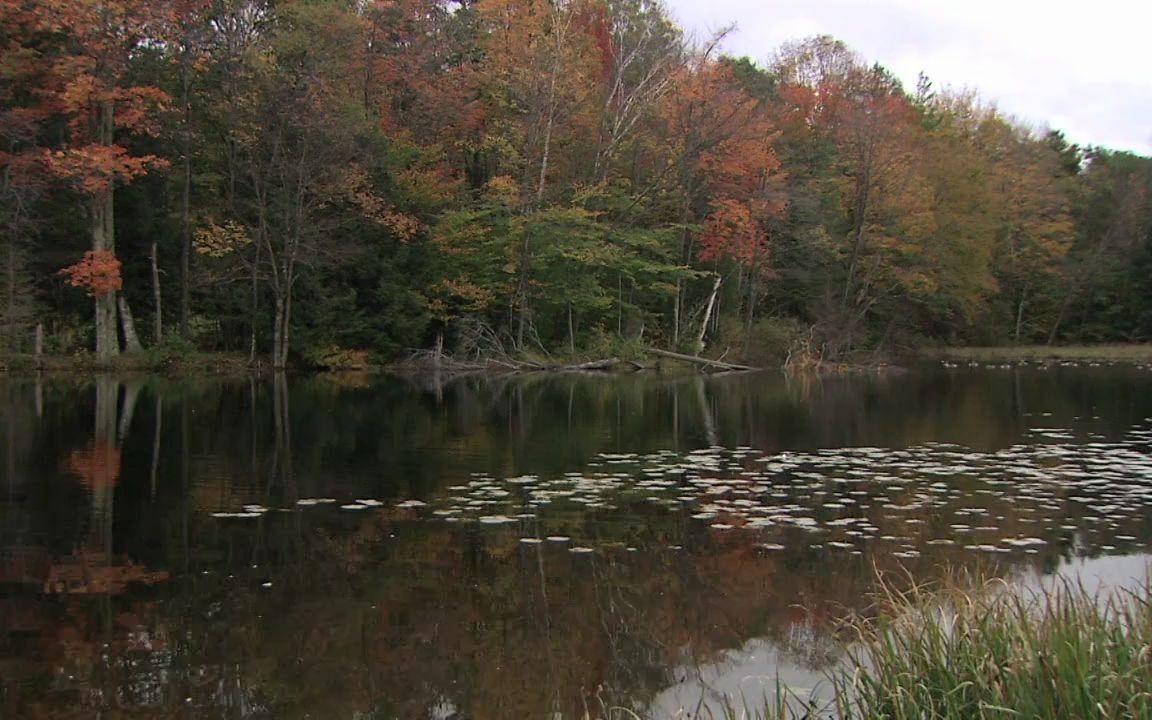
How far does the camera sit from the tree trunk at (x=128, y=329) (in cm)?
3259

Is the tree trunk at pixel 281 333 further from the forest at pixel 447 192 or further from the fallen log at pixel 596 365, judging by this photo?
the fallen log at pixel 596 365

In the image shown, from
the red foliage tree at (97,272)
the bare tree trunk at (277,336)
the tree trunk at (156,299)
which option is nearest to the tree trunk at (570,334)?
the bare tree trunk at (277,336)

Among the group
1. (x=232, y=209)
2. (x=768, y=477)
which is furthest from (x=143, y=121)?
(x=768, y=477)

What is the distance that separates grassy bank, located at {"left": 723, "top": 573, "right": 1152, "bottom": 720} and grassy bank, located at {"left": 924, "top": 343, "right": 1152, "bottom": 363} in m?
49.6

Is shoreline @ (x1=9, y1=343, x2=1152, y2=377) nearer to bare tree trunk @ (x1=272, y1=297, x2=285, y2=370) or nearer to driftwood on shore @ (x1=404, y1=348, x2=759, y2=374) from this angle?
driftwood on shore @ (x1=404, y1=348, x2=759, y2=374)

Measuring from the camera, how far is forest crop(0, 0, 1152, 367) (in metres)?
31.2

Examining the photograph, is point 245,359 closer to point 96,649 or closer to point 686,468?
point 686,468

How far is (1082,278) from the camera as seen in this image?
2231 inches

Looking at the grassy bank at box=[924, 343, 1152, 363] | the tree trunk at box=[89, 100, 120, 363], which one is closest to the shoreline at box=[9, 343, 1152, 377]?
the tree trunk at box=[89, 100, 120, 363]

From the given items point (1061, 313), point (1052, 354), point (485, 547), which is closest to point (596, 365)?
point (485, 547)

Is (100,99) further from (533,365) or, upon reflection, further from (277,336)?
(533,365)

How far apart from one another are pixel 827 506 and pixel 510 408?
41.5ft

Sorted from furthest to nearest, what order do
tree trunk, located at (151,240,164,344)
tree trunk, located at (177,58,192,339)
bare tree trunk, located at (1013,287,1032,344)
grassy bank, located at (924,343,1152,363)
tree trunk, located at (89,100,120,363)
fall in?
bare tree trunk, located at (1013,287,1032,344), grassy bank, located at (924,343,1152,363), tree trunk, located at (151,240,164,344), tree trunk, located at (177,58,192,339), tree trunk, located at (89,100,120,363)

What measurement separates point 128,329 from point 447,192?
12.4 meters
